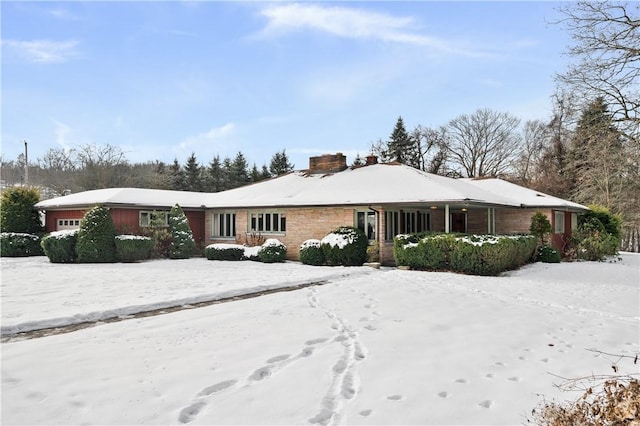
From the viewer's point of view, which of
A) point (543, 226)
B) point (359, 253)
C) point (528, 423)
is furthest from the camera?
point (543, 226)

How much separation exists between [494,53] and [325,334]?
992 centimetres

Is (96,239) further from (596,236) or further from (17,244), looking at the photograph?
(596,236)

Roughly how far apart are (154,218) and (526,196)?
61.7ft

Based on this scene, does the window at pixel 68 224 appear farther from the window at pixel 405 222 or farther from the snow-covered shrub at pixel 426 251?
the snow-covered shrub at pixel 426 251

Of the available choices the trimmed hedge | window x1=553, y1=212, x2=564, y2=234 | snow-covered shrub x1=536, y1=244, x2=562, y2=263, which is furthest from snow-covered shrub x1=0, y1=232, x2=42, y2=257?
window x1=553, y1=212, x2=564, y2=234

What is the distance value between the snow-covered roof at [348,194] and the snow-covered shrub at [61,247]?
2061 millimetres

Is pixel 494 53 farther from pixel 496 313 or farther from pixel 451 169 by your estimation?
pixel 451 169

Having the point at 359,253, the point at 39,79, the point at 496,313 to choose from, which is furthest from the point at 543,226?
the point at 39,79

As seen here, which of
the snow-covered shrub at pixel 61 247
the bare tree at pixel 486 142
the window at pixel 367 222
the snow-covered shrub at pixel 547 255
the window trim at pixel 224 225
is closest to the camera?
the snow-covered shrub at pixel 61 247

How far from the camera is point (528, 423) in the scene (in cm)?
366

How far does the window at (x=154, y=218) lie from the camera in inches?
784

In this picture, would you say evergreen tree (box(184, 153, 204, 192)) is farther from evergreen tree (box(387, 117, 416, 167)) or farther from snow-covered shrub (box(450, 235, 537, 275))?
snow-covered shrub (box(450, 235, 537, 275))

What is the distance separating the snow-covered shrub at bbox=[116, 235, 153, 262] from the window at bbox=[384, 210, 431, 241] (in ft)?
34.2

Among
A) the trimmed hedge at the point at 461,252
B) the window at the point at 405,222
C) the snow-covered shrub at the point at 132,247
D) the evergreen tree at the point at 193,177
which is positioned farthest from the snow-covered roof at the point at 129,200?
the evergreen tree at the point at 193,177
